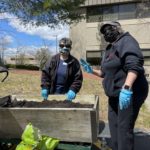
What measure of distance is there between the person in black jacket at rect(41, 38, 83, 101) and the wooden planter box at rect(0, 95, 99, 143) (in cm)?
137

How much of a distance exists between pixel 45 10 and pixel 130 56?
1721cm

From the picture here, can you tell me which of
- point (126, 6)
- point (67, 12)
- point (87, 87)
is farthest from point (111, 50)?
point (126, 6)

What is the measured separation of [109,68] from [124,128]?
70cm

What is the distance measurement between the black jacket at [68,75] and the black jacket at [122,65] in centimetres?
112

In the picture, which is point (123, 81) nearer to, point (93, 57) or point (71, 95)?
point (71, 95)

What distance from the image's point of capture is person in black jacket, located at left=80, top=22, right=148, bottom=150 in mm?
4594

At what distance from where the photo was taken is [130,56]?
4629 millimetres

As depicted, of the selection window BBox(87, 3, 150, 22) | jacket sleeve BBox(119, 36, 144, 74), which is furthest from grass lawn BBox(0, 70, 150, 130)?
window BBox(87, 3, 150, 22)

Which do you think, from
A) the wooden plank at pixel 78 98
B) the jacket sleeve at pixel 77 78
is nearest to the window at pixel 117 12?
the jacket sleeve at pixel 77 78

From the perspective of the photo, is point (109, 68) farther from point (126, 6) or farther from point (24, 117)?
point (126, 6)

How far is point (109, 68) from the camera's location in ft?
16.1

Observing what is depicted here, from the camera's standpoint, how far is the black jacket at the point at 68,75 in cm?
605

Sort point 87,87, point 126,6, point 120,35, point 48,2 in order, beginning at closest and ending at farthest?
1. point 120,35
2. point 87,87
3. point 48,2
4. point 126,6

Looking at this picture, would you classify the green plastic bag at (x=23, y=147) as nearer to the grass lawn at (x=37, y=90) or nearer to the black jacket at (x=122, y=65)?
the black jacket at (x=122, y=65)
